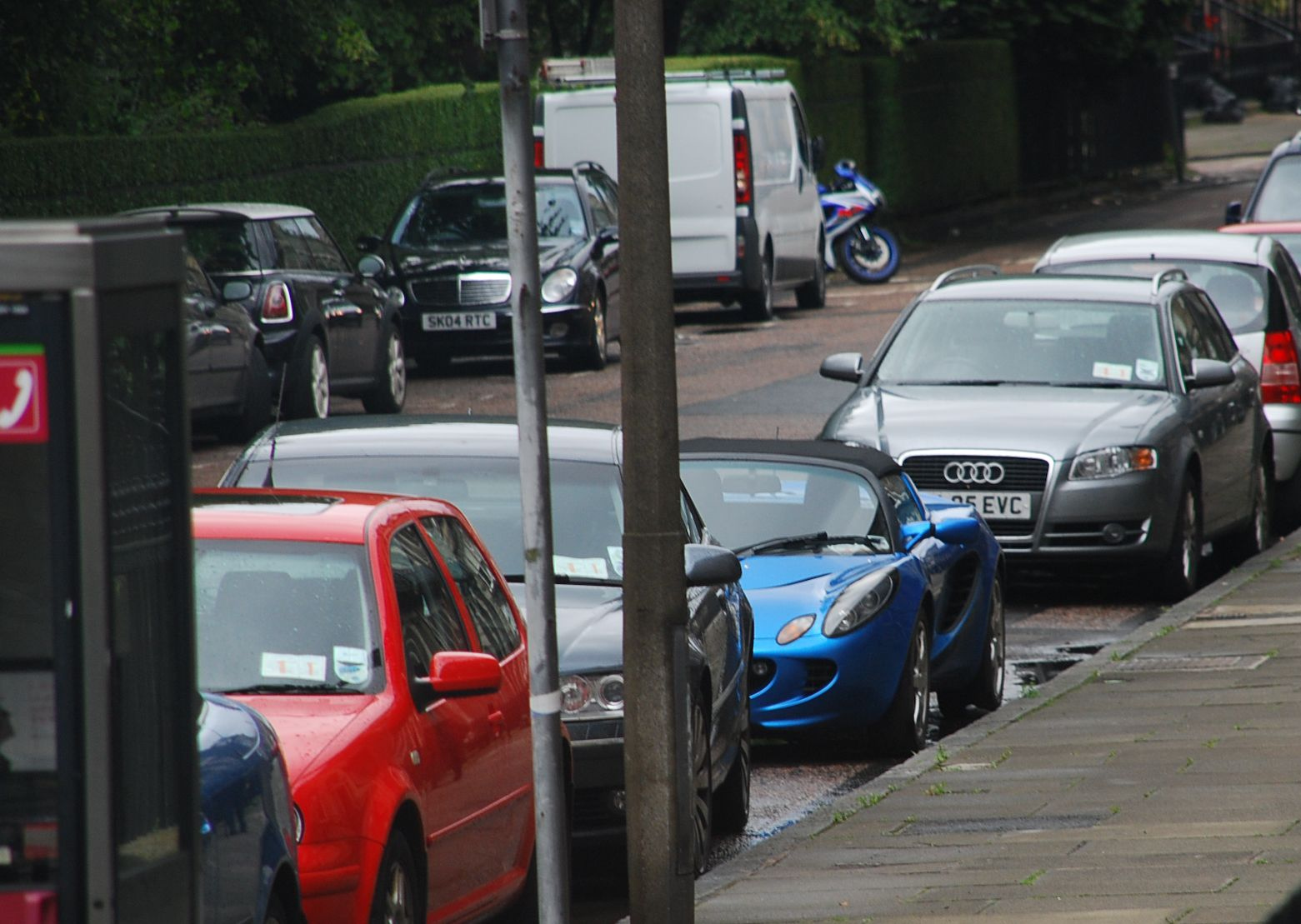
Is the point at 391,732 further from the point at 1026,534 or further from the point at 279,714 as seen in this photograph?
the point at 1026,534

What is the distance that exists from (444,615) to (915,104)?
39748 millimetres

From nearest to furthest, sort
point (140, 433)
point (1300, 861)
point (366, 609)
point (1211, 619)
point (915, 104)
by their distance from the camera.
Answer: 1. point (140, 433)
2. point (366, 609)
3. point (1300, 861)
4. point (1211, 619)
5. point (915, 104)

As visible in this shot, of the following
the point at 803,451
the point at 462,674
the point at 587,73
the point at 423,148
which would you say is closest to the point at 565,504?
the point at 803,451

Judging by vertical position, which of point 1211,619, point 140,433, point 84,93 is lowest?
point 1211,619

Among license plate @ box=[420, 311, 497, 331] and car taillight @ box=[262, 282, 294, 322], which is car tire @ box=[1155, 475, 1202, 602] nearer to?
car taillight @ box=[262, 282, 294, 322]

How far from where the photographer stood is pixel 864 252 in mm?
35031

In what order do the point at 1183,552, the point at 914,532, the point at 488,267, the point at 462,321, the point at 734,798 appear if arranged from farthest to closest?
the point at 462,321 → the point at 488,267 → the point at 1183,552 → the point at 914,532 → the point at 734,798

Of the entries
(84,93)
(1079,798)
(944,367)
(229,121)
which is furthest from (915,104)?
(1079,798)

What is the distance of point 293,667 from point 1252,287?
493 inches

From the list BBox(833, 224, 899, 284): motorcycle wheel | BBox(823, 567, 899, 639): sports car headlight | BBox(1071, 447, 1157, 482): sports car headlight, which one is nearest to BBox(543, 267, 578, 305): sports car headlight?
BBox(1071, 447, 1157, 482): sports car headlight

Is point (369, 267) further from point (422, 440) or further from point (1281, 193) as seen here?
point (422, 440)

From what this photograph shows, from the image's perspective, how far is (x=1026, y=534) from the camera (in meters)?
13.6

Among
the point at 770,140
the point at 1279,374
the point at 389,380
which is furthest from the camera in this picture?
the point at 770,140

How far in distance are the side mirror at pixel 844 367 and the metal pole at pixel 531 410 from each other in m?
8.57
